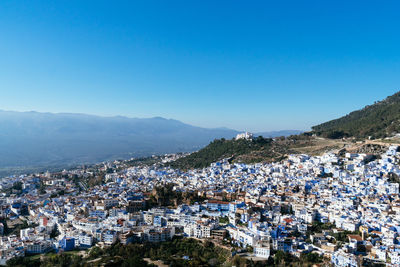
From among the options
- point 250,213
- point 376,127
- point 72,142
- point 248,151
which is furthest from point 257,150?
point 72,142

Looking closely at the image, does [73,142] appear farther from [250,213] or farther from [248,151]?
[250,213]

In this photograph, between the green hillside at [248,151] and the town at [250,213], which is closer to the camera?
the town at [250,213]

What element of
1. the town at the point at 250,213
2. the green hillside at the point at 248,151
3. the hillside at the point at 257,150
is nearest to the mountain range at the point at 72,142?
the green hillside at the point at 248,151

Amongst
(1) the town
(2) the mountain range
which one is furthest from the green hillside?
(2) the mountain range

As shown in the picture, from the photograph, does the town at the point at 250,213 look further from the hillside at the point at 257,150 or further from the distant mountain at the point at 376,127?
the distant mountain at the point at 376,127

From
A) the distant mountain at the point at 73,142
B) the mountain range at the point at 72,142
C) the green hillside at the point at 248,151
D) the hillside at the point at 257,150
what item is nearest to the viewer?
the hillside at the point at 257,150

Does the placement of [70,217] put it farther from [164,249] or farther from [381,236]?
[381,236]

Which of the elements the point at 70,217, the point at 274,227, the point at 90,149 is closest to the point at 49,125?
the point at 90,149
